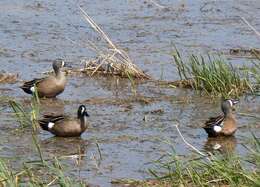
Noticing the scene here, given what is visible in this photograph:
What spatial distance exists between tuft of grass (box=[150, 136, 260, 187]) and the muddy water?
96 cm

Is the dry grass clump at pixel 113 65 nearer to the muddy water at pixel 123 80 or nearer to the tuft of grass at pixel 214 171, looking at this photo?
the muddy water at pixel 123 80

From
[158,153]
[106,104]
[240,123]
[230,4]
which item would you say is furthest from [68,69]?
[230,4]

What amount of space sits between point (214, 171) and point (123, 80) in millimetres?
6316

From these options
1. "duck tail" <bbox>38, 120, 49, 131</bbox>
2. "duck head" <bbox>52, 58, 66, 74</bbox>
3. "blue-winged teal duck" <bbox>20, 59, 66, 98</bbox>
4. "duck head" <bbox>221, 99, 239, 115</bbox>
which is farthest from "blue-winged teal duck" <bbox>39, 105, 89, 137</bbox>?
"duck head" <bbox>52, 58, 66, 74</bbox>

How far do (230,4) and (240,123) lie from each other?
9.05 m

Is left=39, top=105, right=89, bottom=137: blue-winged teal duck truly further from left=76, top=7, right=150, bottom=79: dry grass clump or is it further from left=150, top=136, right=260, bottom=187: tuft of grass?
left=76, top=7, right=150, bottom=79: dry grass clump

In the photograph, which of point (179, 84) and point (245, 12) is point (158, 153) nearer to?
point (179, 84)

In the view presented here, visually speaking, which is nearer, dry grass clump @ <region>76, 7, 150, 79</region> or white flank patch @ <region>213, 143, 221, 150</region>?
white flank patch @ <region>213, 143, 221, 150</region>

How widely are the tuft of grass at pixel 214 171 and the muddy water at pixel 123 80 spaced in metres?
0.96

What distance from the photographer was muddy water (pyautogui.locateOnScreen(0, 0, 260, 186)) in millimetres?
9945

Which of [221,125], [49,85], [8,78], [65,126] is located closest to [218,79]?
[221,125]

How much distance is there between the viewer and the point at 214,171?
25.1ft

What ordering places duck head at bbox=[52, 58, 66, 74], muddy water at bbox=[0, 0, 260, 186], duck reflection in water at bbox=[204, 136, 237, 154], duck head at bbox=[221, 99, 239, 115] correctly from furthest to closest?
duck head at bbox=[52, 58, 66, 74]
duck head at bbox=[221, 99, 239, 115]
duck reflection in water at bbox=[204, 136, 237, 154]
muddy water at bbox=[0, 0, 260, 186]

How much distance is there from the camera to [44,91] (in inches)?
503
